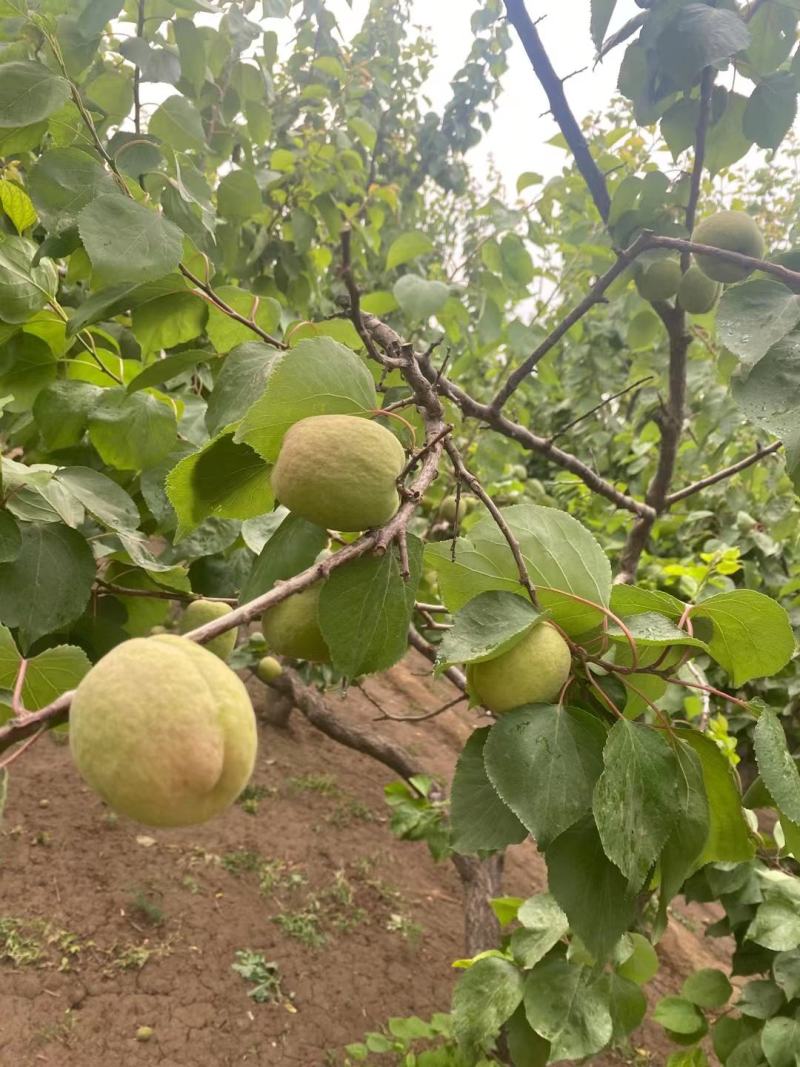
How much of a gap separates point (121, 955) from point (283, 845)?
1049 millimetres

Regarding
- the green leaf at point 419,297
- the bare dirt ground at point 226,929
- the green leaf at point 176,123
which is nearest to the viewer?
the green leaf at point 176,123

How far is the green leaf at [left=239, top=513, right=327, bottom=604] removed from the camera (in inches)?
35.6

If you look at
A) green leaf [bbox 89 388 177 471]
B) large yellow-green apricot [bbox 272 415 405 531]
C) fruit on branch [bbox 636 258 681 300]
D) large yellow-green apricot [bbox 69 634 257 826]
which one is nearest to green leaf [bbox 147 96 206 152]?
green leaf [bbox 89 388 177 471]

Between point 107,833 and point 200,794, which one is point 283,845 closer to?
point 107,833

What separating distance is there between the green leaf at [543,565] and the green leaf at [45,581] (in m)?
0.59

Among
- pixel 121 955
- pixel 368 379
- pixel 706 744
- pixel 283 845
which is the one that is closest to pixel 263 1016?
pixel 121 955

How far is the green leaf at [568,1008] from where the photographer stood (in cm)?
150

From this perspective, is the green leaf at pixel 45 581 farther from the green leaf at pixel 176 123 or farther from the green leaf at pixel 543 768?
the green leaf at pixel 176 123

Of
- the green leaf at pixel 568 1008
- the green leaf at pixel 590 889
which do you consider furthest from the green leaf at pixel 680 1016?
the green leaf at pixel 590 889

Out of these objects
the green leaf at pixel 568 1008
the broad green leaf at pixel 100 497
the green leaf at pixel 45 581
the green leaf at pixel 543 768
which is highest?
the green leaf at pixel 543 768

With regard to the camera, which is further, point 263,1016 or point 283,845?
point 283,845

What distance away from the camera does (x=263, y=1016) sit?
291 cm

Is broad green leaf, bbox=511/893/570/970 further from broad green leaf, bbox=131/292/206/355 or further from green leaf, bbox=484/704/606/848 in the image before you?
broad green leaf, bbox=131/292/206/355

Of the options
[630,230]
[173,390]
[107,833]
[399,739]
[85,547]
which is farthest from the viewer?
[399,739]
